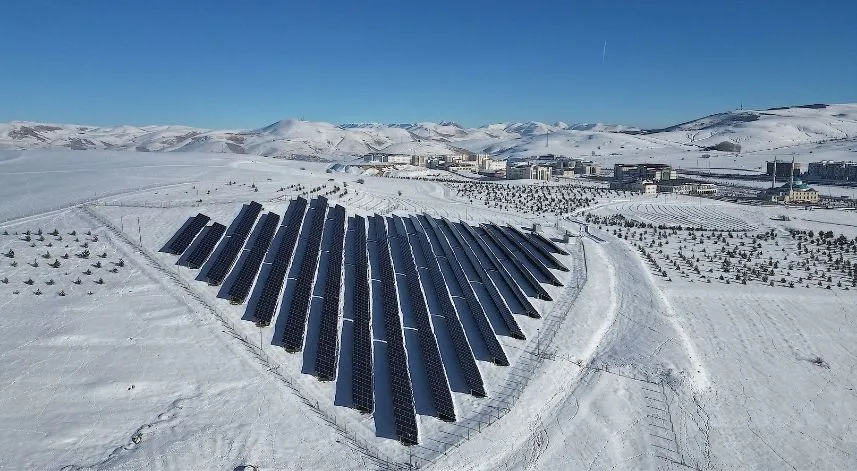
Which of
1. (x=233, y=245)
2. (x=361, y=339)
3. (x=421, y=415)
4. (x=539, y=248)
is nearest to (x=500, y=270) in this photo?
(x=539, y=248)

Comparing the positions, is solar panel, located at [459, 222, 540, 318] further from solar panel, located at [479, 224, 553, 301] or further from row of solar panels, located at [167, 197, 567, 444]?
solar panel, located at [479, 224, 553, 301]

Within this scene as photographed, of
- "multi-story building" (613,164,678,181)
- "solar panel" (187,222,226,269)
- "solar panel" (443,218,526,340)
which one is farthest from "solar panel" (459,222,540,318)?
"multi-story building" (613,164,678,181)

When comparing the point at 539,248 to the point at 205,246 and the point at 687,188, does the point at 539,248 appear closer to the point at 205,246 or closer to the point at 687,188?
the point at 205,246

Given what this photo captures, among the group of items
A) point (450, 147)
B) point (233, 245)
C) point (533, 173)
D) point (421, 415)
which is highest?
point (450, 147)

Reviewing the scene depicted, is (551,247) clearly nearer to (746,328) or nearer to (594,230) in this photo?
(594,230)

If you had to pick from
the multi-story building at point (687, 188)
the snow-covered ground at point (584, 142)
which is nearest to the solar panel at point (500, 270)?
the multi-story building at point (687, 188)

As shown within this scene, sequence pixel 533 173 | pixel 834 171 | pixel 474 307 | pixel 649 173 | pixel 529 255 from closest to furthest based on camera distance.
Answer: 1. pixel 474 307
2. pixel 529 255
3. pixel 649 173
4. pixel 834 171
5. pixel 533 173

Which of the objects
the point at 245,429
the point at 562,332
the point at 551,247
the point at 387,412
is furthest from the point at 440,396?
the point at 551,247

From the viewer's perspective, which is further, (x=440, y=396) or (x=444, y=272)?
(x=444, y=272)
